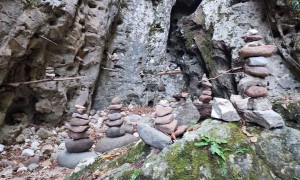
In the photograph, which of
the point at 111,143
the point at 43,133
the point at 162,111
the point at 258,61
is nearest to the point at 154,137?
the point at 162,111

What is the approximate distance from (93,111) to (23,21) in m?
4.23

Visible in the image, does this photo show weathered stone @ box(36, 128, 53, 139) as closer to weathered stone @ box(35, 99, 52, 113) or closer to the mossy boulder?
weathered stone @ box(35, 99, 52, 113)

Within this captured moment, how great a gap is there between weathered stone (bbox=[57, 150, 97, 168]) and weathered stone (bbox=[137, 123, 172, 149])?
2.17m

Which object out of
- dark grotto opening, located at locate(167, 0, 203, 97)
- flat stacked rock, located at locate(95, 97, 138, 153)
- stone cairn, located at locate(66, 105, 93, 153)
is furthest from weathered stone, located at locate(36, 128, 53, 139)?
dark grotto opening, located at locate(167, 0, 203, 97)

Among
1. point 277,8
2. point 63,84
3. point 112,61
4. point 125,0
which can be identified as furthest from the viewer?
point 125,0

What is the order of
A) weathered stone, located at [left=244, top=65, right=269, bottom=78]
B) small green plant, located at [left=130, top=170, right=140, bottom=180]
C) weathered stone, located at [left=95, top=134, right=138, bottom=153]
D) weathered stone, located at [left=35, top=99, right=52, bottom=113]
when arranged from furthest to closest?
weathered stone, located at [left=35, top=99, right=52, bottom=113] < weathered stone, located at [left=95, top=134, right=138, bottom=153] < weathered stone, located at [left=244, top=65, right=269, bottom=78] < small green plant, located at [left=130, top=170, right=140, bottom=180]

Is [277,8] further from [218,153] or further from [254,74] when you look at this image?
[218,153]

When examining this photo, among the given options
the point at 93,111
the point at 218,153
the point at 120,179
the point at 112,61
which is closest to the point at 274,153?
the point at 218,153

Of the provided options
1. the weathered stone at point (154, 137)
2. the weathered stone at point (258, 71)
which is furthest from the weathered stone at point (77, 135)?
the weathered stone at point (258, 71)

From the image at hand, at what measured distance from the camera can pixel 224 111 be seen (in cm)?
344

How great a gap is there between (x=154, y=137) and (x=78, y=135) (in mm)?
2684

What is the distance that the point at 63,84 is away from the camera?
24.0ft

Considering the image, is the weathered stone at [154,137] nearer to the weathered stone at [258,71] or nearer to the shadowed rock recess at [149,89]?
the shadowed rock recess at [149,89]

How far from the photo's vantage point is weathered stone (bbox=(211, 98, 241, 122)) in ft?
11.3
